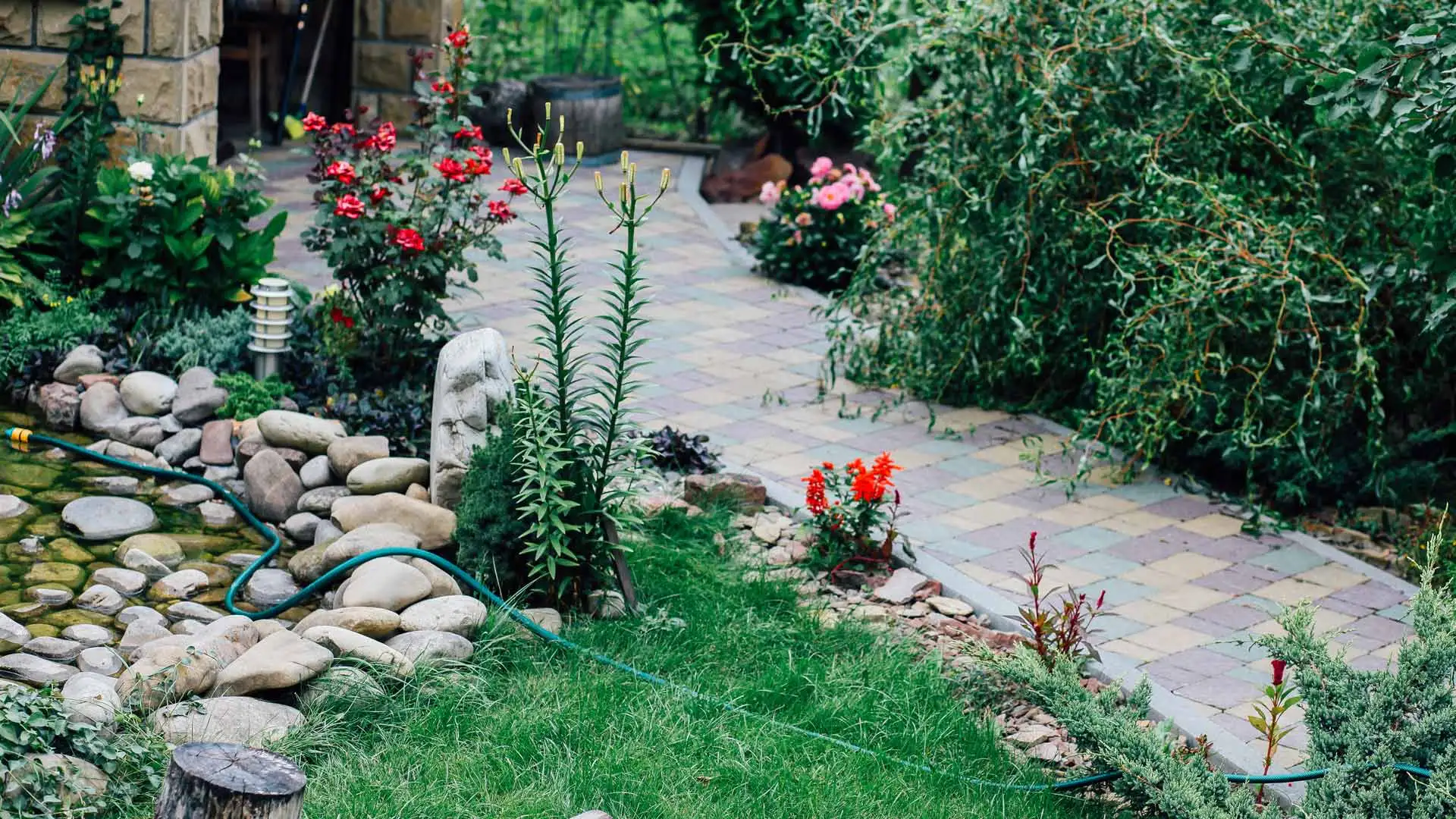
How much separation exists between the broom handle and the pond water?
6.25 meters

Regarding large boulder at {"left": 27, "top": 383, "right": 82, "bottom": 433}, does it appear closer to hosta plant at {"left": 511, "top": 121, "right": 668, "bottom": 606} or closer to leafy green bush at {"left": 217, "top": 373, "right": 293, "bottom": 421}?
leafy green bush at {"left": 217, "top": 373, "right": 293, "bottom": 421}

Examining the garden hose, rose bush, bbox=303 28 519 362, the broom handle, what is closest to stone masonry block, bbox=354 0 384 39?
the broom handle

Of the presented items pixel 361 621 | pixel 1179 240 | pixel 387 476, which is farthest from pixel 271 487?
pixel 1179 240

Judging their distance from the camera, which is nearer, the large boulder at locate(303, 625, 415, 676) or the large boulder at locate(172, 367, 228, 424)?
the large boulder at locate(303, 625, 415, 676)

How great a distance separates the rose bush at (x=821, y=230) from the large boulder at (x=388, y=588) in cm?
492

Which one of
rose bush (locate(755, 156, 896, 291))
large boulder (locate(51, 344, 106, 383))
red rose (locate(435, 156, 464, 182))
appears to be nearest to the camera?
red rose (locate(435, 156, 464, 182))

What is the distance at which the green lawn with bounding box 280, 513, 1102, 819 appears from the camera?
392 centimetres

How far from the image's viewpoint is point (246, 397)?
20.9 ft

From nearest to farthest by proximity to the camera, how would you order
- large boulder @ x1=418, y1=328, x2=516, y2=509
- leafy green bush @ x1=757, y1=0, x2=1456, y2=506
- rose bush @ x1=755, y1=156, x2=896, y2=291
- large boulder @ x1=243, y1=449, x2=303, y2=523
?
large boulder @ x1=418, y1=328, x2=516, y2=509 → large boulder @ x1=243, y1=449, x2=303, y2=523 → leafy green bush @ x1=757, y1=0, x2=1456, y2=506 → rose bush @ x1=755, y1=156, x2=896, y2=291

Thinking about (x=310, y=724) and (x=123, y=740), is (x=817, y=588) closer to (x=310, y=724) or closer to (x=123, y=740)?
(x=310, y=724)

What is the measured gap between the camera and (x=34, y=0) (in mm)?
7676

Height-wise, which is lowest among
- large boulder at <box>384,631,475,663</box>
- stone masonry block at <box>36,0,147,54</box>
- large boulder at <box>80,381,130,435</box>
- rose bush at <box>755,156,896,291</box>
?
large boulder at <box>384,631,475,663</box>

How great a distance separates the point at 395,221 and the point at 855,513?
2415 mm

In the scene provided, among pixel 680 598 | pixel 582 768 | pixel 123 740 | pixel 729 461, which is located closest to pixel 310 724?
pixel 123 740
